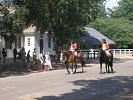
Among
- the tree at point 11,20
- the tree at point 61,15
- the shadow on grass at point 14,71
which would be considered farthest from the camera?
the tree at point 61,15

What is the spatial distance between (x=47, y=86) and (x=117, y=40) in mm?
70839

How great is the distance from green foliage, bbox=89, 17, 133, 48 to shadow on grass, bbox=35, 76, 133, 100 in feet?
227

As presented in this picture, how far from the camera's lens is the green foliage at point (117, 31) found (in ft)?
298

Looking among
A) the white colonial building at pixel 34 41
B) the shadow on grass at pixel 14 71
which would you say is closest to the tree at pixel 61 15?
the shadow on grass at pixel 14 71

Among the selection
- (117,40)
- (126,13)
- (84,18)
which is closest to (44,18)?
(84,18)

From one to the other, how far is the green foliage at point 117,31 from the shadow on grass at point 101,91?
69.3 metres

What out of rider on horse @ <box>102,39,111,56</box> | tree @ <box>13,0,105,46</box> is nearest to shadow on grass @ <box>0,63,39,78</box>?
tree @ <box>13,0,105,46</box>

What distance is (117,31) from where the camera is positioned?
92125mm

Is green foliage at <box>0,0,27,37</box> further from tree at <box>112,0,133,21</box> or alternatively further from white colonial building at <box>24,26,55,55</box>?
tree at <box>112,0,133,21</box>

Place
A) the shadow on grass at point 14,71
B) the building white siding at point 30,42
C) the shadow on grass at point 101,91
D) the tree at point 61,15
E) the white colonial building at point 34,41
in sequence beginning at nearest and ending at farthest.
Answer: the shadow on grass at point 101,91 → the shadow on grass at point 14,71 → the tree at point 61,15 → the white colonial building at point 34,41 → the building white siding at point 30,42

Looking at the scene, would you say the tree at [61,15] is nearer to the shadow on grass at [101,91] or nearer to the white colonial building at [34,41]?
the white colonial building at [34,41]

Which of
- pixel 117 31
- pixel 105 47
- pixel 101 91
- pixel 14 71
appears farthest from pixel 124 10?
pixel 101 91

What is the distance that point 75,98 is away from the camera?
52.0 ft

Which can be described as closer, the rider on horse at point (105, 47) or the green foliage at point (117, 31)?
the rider on horse at point (105, 47)
